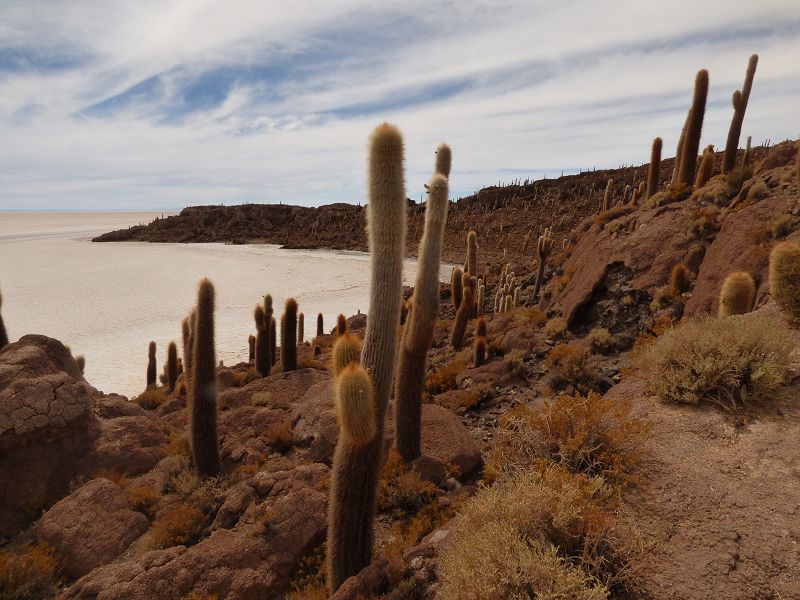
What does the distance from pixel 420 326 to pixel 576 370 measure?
14.6 ft

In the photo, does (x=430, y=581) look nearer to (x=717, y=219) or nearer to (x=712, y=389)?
(x=712, y=389)

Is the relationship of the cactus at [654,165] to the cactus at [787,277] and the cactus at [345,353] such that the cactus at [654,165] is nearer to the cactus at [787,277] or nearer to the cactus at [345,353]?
the cactus at [787,277]

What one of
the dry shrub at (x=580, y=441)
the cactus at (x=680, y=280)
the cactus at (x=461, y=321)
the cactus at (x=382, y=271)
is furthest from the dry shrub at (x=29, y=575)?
the cactus at (x=680, y=280)

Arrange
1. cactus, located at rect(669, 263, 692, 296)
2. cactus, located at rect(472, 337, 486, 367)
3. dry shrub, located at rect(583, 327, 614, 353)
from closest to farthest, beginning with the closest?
cactus, located at rect(669, 263, 692, 296) < dry shrub, located at rect(583, 327, 614, 353) < cactus, located at rect(472, 337, 486, 367)

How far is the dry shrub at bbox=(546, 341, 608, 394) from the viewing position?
31.2ft

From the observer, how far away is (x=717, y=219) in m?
11.8

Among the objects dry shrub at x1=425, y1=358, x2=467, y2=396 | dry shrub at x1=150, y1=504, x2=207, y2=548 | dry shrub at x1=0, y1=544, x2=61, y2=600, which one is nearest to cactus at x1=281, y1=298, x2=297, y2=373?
dry shrub at x1=425, y1=358, x2=467, y2=396

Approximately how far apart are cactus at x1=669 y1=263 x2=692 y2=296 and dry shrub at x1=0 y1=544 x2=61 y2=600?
13.1 m

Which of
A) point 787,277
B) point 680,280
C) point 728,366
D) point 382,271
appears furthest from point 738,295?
point 382,271

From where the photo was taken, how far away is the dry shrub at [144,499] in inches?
285

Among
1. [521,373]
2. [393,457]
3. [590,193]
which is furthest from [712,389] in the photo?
[590,193]

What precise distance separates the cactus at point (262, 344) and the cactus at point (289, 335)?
60cm

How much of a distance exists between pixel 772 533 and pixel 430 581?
2723mm

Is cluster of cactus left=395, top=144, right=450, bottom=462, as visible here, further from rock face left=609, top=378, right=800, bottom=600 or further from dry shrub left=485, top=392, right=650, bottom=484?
rock face left=609, top=378, right=800, bottom=600
